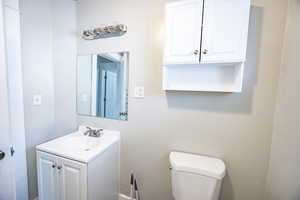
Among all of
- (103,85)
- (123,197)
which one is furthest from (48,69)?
(123,197)

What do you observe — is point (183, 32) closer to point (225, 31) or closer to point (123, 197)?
point (225, 31)

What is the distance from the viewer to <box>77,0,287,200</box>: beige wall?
1.08 m

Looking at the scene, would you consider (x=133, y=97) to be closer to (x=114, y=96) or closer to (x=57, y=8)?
(x=114, y=96)

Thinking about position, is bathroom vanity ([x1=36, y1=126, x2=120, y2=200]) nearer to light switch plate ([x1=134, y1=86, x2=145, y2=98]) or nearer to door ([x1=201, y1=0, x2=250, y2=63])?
light switch plate ([x1=134, y1=86, x2=145, y2=98])

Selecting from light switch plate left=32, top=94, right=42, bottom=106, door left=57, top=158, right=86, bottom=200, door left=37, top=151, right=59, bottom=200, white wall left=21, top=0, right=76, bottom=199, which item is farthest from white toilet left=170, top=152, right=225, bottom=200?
light switch plate left=32, top=94, right=42, bottom=106

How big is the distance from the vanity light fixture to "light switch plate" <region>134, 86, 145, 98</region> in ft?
2.02

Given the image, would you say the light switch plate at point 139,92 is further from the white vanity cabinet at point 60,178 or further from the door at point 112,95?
the white vanity cabinet at point 60,178

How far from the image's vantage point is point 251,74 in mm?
1104

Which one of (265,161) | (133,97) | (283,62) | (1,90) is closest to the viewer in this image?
(1,90)

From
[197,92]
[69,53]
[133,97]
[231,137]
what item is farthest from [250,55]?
[69,53]

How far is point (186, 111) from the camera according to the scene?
1.30 m

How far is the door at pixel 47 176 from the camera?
4.00 feet

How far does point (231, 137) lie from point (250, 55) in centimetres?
71

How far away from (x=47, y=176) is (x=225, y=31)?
6.43 ft
